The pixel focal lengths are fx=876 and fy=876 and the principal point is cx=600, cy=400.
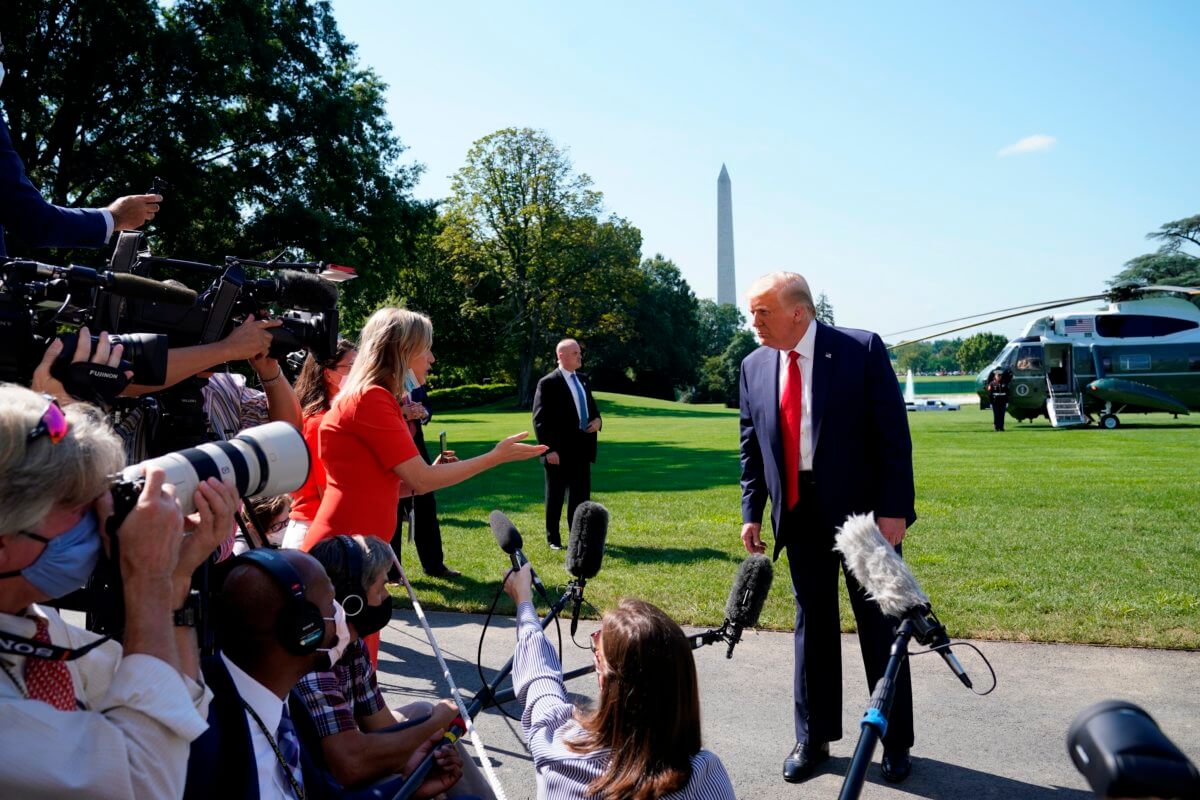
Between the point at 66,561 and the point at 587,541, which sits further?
the point at 587,541

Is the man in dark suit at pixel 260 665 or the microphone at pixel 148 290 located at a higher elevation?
the microphone at pixel 148 290

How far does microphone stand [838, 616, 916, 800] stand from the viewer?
192 cm

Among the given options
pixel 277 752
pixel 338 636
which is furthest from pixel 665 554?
pixel 277 752

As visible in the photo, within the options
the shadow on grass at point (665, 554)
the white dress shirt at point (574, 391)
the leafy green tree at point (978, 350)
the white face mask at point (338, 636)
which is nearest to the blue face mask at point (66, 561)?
the white face mask at point (338, 636)

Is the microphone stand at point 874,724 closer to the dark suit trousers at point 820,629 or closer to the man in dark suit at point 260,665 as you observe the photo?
the man in dark suit at point 260,665

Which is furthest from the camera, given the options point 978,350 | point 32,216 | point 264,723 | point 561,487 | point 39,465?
point 978,350

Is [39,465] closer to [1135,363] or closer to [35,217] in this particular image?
[35,217]

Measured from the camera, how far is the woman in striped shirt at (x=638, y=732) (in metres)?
2.38

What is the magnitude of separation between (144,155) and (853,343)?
25.1 metres

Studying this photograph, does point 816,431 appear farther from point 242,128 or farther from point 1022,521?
point 242,128

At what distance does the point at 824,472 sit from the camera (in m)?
4.46

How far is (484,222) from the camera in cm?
5853

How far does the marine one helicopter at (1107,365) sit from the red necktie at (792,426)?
30.5 meters

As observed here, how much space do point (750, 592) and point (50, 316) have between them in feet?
9.03
